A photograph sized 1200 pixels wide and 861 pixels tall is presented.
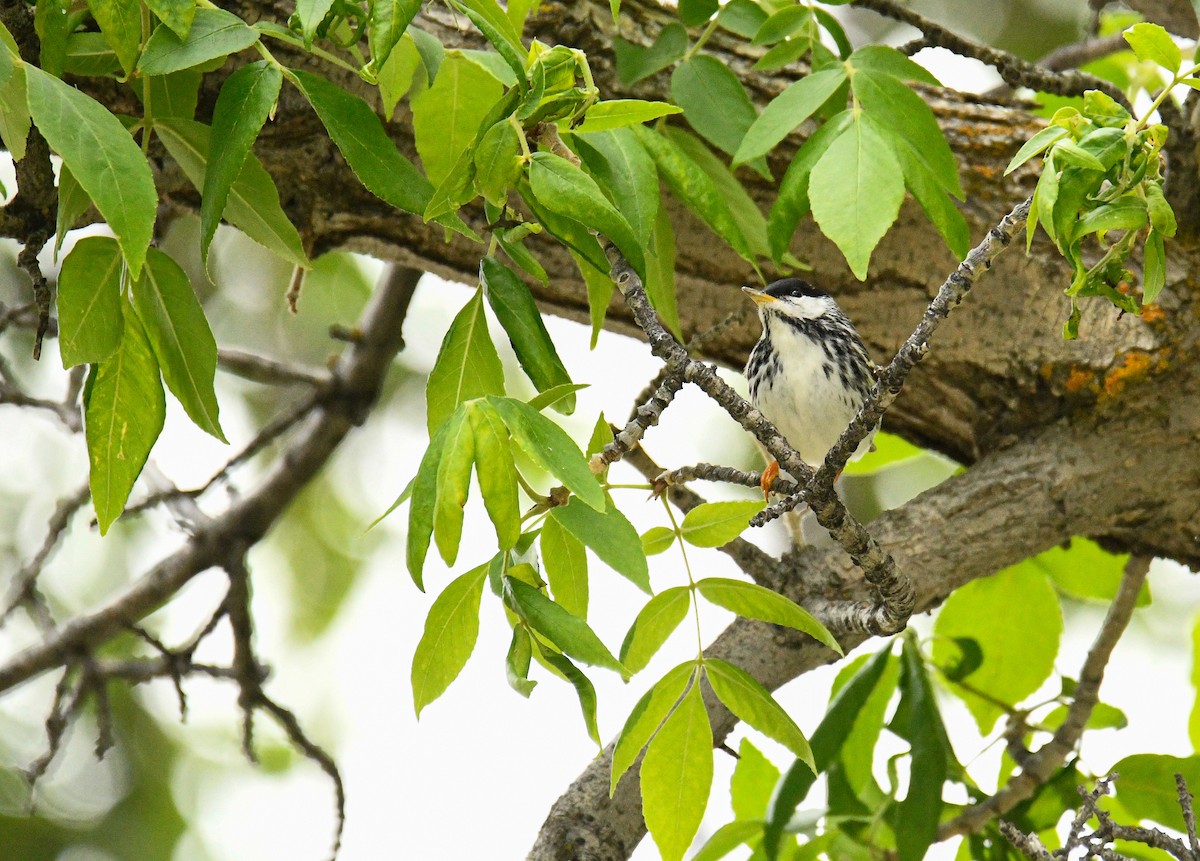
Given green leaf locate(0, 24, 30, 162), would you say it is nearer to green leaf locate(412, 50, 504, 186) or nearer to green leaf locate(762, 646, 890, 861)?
green leaf locate(412, 50, 504, 186)

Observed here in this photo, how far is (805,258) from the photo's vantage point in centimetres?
285

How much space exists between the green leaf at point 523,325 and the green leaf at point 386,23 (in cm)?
40

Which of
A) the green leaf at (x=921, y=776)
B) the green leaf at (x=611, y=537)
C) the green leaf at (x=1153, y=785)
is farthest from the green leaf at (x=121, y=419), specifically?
the green leaf at (x=1153, y=785)

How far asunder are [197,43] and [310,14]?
0.22 m

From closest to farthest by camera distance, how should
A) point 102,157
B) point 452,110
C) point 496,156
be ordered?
point 102,157, point 496,156, point 452,110

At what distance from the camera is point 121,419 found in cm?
177

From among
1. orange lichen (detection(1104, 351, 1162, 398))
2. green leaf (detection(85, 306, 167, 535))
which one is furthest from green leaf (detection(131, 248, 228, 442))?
orange lichen (detection(1104, 351, 1162, 398))

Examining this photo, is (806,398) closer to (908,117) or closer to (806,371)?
(806,371)

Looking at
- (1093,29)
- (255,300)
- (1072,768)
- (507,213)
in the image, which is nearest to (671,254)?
(507,213)

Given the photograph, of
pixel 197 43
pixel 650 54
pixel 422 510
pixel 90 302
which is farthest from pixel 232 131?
pixel 650 54

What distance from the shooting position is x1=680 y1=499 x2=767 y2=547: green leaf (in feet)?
6.45

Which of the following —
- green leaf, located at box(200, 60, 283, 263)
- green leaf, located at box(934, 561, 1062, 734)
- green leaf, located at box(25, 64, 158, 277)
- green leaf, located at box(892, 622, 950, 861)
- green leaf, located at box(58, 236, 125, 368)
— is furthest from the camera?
green leaf, located at box(934, 561, 1062, 734)

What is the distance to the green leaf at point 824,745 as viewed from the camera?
8.52 feet

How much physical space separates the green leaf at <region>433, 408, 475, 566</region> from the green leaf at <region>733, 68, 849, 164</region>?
76cm
